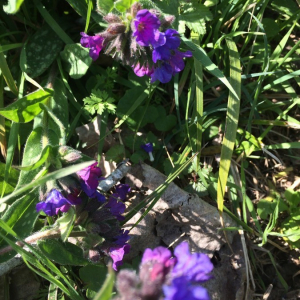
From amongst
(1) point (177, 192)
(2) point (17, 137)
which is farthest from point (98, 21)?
(1) point (177, 192)

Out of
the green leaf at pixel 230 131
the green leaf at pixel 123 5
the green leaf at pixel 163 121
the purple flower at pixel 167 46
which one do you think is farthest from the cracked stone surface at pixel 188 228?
the green leaf at pixel 123 5

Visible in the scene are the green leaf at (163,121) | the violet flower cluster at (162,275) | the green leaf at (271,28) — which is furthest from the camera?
the green leaf at (271,28)

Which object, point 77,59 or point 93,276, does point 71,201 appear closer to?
point 93,276

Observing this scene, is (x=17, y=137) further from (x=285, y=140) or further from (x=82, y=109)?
(x=285, y=140)

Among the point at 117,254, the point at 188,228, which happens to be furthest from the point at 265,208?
the point at 117,254

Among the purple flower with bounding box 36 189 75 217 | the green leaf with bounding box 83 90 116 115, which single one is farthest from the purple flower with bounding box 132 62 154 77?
the purple flower with bounding box 36 189 75 217

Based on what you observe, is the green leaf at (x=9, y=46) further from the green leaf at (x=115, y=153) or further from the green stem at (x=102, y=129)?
the green leaf at (x=115, y=153)

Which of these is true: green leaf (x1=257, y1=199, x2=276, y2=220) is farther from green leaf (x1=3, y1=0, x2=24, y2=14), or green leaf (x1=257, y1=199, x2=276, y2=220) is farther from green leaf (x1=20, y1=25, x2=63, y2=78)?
green leaf (x1=3, y1=0, x2=24, y2=14)
